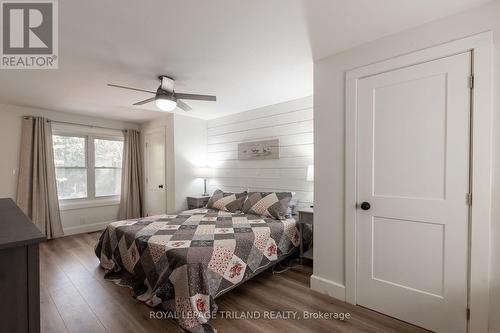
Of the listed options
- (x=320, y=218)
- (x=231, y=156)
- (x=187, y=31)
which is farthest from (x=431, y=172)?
(x=231, y=156)

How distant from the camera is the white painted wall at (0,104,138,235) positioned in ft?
12.2

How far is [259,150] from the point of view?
13.1 feet

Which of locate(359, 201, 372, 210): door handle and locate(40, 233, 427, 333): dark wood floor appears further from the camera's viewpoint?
locate(359, 201, 372, 210): door handle

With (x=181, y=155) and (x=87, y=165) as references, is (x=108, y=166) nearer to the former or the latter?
(x=87, y=165)

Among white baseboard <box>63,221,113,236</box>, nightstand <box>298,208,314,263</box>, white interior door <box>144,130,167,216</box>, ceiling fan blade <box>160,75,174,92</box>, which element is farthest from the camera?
white interior door <box>144,130,167,216</box>

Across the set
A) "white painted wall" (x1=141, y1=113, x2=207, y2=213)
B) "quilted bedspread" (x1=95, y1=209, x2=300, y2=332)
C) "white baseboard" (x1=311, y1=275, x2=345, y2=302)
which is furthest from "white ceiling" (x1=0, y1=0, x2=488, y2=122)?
"white baseboard" (x1=311, y1=275, x2=345, y2=302)

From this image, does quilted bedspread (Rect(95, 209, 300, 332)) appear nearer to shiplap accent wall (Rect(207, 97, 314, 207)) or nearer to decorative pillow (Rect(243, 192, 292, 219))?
decorative pillow (Rect(243, 192, 292, 219))

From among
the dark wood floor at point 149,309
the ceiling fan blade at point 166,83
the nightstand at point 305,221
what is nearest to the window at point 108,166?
the dark wood floor at point 149,309

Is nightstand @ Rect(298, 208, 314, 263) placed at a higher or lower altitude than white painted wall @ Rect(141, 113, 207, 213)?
lower

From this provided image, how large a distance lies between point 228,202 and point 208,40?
243 cm

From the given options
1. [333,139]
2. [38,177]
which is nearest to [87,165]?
[38,177]

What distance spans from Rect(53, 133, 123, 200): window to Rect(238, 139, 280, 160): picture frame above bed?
2858 mm

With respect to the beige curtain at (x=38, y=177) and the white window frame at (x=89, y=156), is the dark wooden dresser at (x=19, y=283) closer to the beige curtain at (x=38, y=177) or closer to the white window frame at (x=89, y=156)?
the beige curtain at (x=38, y=177)

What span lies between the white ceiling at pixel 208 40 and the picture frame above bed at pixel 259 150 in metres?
0.91
